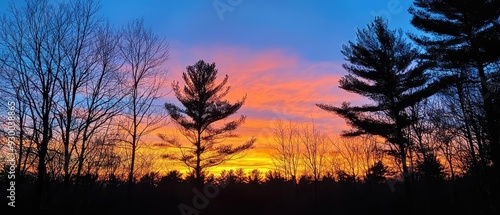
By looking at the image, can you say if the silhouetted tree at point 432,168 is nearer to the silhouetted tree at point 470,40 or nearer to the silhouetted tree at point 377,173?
the silhouetted tree at point 377,173

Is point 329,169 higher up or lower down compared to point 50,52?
lower down

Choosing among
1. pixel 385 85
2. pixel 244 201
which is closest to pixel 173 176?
pixel 244 201

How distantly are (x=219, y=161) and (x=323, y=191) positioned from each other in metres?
10.3

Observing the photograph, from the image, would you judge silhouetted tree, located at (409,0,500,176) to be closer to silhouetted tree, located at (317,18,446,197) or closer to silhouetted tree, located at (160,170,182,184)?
silhouetted tree, located at (317,18,446,197)

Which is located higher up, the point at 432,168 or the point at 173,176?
the point at 173,176

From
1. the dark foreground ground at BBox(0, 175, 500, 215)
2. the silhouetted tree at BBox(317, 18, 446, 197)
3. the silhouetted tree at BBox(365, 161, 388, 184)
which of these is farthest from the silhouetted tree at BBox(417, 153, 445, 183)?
the silhouetted tree at BBox(317, 18, 446, 197)

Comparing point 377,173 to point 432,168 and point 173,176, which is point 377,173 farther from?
point 173,176

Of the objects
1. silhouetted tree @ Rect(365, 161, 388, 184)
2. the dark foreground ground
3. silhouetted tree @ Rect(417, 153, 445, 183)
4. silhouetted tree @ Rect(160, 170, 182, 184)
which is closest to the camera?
the dark foreground ground

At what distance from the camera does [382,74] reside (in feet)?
52.6

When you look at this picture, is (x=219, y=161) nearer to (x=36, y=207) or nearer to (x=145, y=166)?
(x=36, y=207)

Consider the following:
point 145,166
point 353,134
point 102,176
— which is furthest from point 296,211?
point 145,166

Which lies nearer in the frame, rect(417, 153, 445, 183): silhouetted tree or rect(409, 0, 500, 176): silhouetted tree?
rect(409, 0, 500, 176): silhouetted tree

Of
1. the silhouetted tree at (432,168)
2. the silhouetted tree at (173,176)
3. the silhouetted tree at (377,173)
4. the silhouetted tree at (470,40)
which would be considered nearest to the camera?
the silhouetted tree at (470,40)

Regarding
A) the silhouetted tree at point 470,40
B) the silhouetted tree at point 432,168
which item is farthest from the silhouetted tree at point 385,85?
the silhouetted tree at point 432,168
